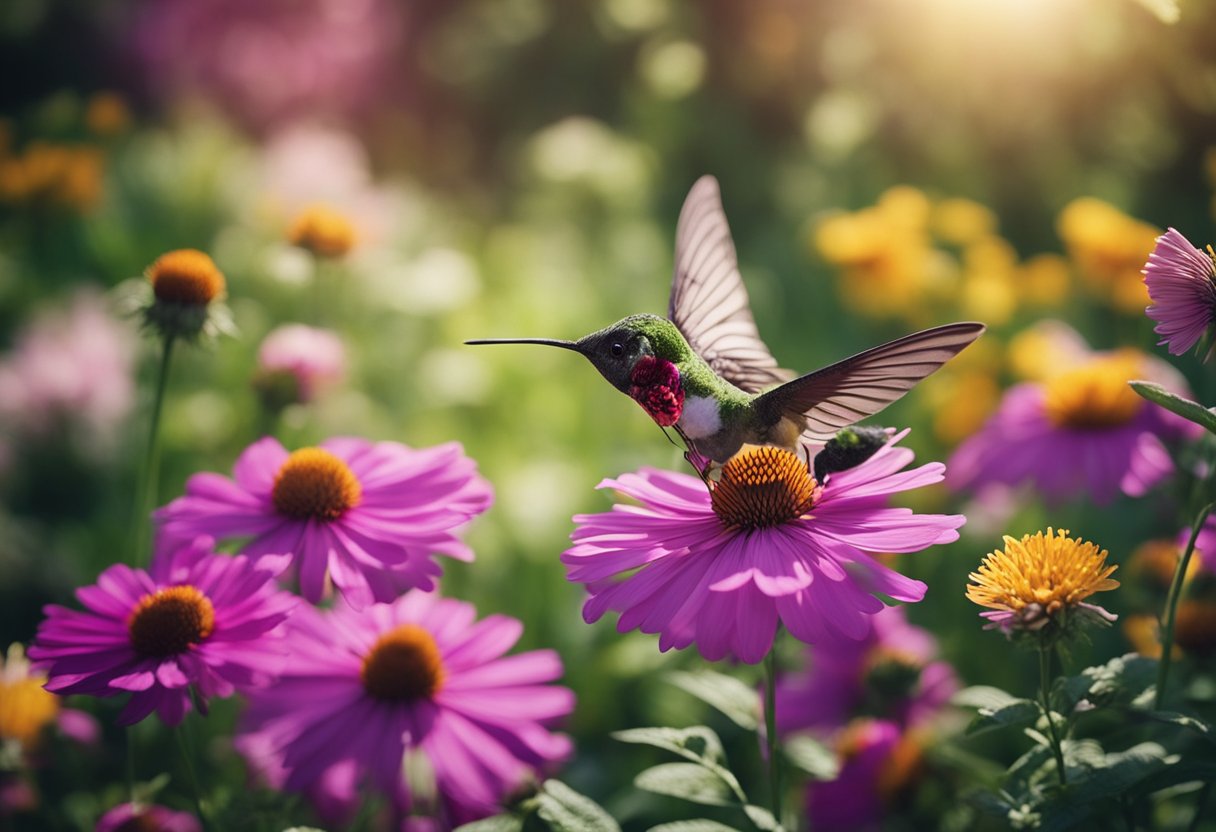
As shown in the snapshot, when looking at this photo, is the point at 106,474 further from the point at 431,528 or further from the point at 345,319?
the point at 431,528

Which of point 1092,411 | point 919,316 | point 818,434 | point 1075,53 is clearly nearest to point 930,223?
point 919,316

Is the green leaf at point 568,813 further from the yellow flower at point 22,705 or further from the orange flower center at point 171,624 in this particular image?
the yellow flower at point 22,705

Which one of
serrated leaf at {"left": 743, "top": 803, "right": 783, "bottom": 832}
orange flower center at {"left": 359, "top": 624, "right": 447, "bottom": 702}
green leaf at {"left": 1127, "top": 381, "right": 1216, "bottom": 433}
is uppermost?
green leaf at {"left": 1127, "top": 381, "right": 1216, "bottom": 433}

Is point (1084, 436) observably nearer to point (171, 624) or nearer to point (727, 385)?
point (727, 385)

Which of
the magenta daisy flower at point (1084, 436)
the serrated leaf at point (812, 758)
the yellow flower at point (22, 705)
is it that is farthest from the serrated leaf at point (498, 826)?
the magenta daisy flower at point (1084, 436)

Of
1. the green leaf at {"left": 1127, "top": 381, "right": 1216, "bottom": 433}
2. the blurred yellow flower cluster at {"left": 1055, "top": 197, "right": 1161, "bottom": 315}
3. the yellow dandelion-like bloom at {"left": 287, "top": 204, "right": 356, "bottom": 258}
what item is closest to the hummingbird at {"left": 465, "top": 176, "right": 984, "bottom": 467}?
the green leaf at {"left": 1127, "top": 381, "right": 1216, "bottom": 433}

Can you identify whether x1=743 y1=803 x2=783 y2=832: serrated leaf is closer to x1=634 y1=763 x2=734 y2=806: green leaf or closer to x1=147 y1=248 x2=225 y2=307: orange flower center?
x1=634 y1=763 x2=734 y2=806: green leaf
